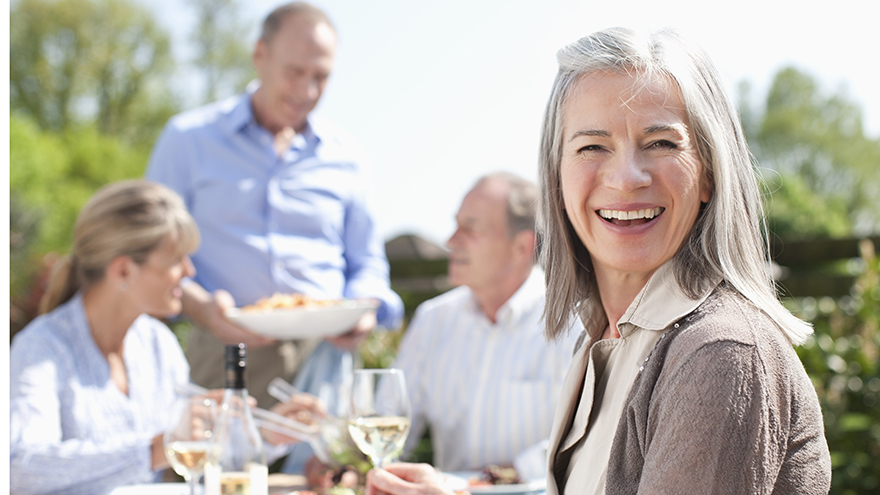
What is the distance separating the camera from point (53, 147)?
21.2m

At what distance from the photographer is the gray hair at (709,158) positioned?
114 centimetres

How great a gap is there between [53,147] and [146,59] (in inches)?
158

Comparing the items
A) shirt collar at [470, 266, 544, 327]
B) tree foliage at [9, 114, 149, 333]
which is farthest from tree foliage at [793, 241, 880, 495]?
tree foliage at [9, 114, 149, 333]

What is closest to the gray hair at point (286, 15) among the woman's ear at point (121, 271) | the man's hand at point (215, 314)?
the man's hand at point (215, 314)

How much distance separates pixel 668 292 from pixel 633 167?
7.7 inches

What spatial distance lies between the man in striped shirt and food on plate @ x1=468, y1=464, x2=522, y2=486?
0.71m

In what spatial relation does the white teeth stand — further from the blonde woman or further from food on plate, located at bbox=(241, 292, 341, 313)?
food on plate, located at bbox=(241, 292, 341, 313)

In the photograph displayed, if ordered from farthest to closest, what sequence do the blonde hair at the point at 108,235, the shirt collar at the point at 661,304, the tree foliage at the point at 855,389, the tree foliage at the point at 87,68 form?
the tree foliage at the point at 87,68
the tree foliage at the point at 855,389
the blonde hair at the point at 108,235
the shirt collar at the point at 661,304

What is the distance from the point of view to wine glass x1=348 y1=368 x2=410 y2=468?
4.99 feet

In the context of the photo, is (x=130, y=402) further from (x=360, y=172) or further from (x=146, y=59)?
(x=146, y=59)

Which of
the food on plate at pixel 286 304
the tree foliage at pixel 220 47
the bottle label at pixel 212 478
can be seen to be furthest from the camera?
the tree foliage at pixel 220 47

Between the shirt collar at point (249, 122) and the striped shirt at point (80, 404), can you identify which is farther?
the shirt collar at point (249, 122)

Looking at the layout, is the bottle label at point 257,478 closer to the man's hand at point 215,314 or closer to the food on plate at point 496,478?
the food on plate at point 496,478

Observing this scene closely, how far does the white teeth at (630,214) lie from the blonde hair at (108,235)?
5.56 feet
